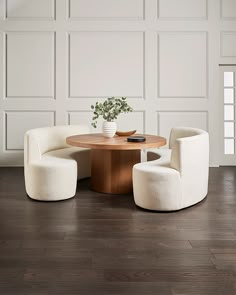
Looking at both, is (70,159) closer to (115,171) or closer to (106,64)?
(115,171)

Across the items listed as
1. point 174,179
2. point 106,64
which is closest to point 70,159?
point 174,179

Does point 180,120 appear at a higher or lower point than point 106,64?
lower

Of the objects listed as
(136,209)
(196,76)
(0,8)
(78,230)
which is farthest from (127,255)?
(0,8)

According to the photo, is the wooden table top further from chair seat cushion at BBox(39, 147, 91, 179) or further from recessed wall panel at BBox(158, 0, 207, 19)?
recessed wall panel at BBox(158, 0, 207, 19)

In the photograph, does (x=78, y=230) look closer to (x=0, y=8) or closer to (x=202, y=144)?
(x=202, y=144)

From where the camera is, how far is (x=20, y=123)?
229 inches

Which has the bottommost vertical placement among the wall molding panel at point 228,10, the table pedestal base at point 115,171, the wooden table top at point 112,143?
the table pedestal base at point 115,171

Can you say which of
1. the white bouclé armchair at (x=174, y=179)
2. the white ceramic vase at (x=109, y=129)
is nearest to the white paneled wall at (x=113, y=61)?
the white ceramic vase at (x=109, y=129)

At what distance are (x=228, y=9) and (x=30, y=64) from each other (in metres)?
3.29

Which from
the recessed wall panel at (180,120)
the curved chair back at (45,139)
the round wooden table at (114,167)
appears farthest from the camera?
the recessed wall panel at (180,120)

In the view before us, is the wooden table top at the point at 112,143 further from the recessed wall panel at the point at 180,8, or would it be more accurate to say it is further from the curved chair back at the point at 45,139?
the recessed wall panel at the point at 180,8

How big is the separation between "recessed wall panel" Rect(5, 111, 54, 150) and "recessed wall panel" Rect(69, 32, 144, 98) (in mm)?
570

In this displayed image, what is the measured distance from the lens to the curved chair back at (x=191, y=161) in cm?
324

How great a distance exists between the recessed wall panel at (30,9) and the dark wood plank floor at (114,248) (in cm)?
329
